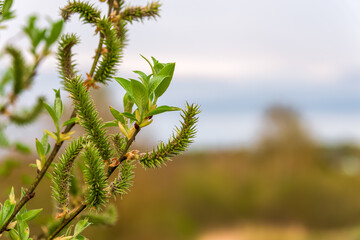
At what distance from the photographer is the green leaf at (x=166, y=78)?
594 mm

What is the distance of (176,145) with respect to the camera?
1.95 feet

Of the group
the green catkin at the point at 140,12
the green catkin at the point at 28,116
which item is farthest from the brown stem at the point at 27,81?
the green catkin at the point at 140,12

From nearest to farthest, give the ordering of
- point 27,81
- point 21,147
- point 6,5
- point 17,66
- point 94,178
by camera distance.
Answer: point 94,178, point 6,5, point 17,66, point 27,81, point 21,147

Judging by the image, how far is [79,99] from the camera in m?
0.59

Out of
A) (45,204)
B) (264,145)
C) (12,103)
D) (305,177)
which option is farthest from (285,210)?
(12,103)

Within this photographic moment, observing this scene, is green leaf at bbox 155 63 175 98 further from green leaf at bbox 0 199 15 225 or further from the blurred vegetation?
the blurred vegetation

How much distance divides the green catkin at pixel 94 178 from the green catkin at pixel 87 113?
0.8 inches

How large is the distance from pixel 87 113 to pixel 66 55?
0.55 ft

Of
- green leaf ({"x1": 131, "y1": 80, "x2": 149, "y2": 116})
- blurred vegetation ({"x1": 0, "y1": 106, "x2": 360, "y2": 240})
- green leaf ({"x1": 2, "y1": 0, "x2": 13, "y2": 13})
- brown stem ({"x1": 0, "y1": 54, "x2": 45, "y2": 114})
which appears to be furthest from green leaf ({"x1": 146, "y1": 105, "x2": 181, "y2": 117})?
blurred vegetation ({"x1": 0, "y1": 106, "x2": 360, "y2": 240})

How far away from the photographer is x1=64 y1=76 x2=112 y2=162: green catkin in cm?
59

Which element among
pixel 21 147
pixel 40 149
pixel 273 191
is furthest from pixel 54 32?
pixel 273 191

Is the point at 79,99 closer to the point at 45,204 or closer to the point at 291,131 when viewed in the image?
the point at 45,204

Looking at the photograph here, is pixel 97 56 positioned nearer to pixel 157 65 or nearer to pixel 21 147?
pixel 157 65

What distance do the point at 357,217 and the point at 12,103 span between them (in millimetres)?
16785
